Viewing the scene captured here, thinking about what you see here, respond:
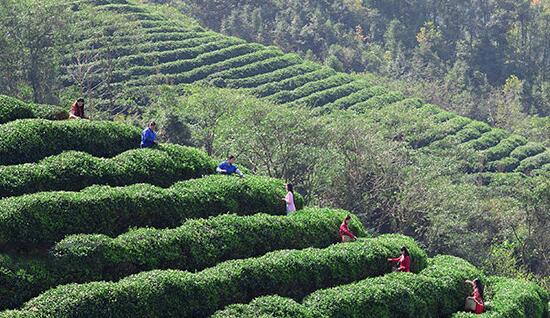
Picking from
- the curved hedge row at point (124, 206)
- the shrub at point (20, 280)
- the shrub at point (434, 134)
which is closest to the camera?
the shrub at point (20, 280)

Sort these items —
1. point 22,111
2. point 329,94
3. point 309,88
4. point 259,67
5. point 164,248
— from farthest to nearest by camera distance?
point 259,67
point 329,94
point 309,88
point 22,111
point 164,248

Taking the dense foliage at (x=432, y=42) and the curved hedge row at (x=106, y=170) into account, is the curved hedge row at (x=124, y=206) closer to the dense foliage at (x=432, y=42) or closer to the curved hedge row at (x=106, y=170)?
the curved hedge row at (x=106, y=170)

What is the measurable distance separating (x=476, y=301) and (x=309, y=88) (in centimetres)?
5619

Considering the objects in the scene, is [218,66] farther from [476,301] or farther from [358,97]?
[476,301]

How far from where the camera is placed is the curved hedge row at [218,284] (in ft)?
59.5

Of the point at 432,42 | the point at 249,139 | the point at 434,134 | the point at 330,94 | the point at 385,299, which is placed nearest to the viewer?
the point at 385,299

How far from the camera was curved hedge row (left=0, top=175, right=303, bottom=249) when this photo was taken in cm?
1995

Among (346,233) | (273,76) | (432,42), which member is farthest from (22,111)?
(432,42)

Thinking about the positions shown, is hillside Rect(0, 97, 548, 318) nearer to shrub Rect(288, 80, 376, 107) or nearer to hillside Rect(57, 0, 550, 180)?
hillside Rect(57, 0, 550, 180)

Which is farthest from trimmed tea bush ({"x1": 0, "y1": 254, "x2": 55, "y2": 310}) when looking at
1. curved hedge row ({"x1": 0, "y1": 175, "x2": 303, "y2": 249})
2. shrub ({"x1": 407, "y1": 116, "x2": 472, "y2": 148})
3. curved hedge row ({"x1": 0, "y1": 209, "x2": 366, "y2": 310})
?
shrub ({"x1": 407, "y1": 116, "x2": 472, "y2": 148})

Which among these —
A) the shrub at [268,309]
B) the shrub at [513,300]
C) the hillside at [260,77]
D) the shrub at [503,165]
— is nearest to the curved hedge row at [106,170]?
the shrub at [268,309]

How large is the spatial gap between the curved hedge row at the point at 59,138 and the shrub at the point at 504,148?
5778 centimetres

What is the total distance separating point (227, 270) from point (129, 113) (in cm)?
4185

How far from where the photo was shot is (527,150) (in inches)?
3226
